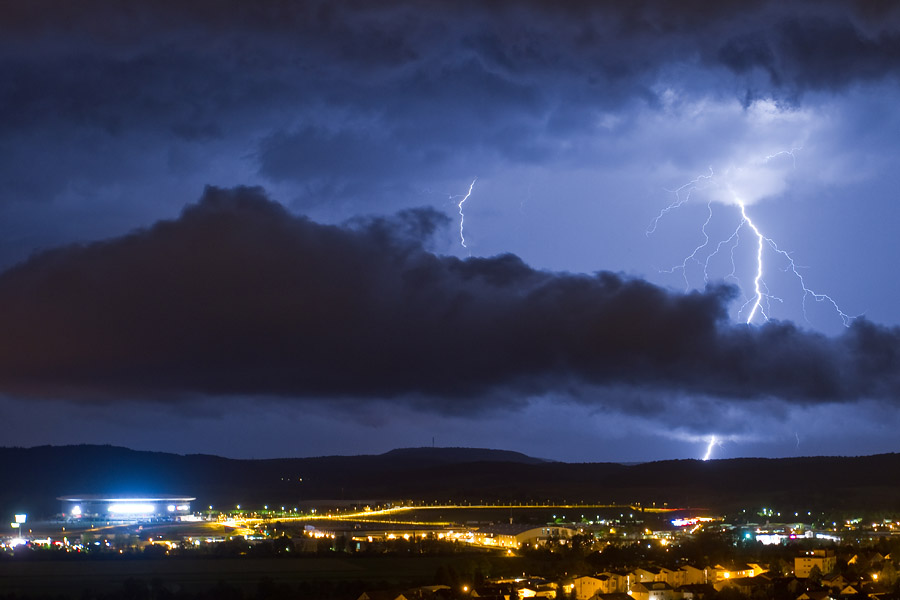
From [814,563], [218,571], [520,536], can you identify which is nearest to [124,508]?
[520,536]

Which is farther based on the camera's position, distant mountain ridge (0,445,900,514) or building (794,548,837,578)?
distant mountain ridge (0,445,900,514)

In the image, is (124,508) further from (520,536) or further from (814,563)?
(814,563)

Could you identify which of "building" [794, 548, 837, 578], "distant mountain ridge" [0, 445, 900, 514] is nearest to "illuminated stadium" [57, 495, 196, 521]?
"distant mountain ridge" [0, 445, 900, 514]

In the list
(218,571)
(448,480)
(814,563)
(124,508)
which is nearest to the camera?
(218,571)

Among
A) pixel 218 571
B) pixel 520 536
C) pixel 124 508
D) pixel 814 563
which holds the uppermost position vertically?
pixel 124 508

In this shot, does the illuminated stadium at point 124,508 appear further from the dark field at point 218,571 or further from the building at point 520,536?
the dark field at point 218,571

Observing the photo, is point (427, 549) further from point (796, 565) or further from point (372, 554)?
point (796, 565)

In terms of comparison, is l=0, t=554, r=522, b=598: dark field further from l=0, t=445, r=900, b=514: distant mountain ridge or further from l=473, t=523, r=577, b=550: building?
l=0, t=445, r=900, b=514: distant mountain ridge

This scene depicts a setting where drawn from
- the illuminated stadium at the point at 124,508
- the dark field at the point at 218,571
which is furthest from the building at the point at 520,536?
the illuminated stadium at the point at 124,508
